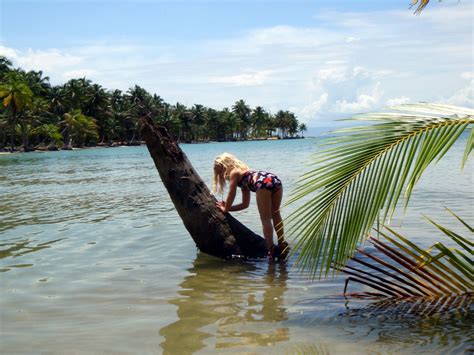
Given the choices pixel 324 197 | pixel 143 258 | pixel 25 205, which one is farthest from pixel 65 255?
pixel 25 205

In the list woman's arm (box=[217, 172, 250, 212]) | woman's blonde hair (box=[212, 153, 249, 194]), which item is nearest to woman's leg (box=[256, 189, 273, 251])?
woman's arm (box=[217, 172, 250, 212])

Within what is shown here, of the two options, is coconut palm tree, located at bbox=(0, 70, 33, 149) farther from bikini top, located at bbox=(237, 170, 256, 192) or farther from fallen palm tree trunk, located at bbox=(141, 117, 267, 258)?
bikini top, located at bbox=(237, 170, 256, 192)

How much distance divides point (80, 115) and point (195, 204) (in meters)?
85.9

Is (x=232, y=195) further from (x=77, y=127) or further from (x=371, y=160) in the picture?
(x=77, y=127)

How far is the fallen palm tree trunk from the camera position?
20.6 ft

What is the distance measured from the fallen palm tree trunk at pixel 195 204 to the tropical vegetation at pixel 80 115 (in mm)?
42330

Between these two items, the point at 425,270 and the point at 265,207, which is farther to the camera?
the point at 265,207

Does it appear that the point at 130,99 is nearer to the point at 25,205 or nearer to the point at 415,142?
the point at 25,205

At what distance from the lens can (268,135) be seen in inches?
7579

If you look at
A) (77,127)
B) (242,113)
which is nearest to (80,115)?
(77,127)

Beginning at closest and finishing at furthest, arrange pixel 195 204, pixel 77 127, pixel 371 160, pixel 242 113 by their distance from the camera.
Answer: pixel 371 160 → pixel 195 204 → pixel 77 127 → pixel 242 113

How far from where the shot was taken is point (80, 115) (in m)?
87.0

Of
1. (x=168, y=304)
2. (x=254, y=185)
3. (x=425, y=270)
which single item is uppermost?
(x=254, y=185)

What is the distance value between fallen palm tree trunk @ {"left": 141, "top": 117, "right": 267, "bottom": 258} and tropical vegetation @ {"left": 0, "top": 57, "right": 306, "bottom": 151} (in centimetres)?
4233
